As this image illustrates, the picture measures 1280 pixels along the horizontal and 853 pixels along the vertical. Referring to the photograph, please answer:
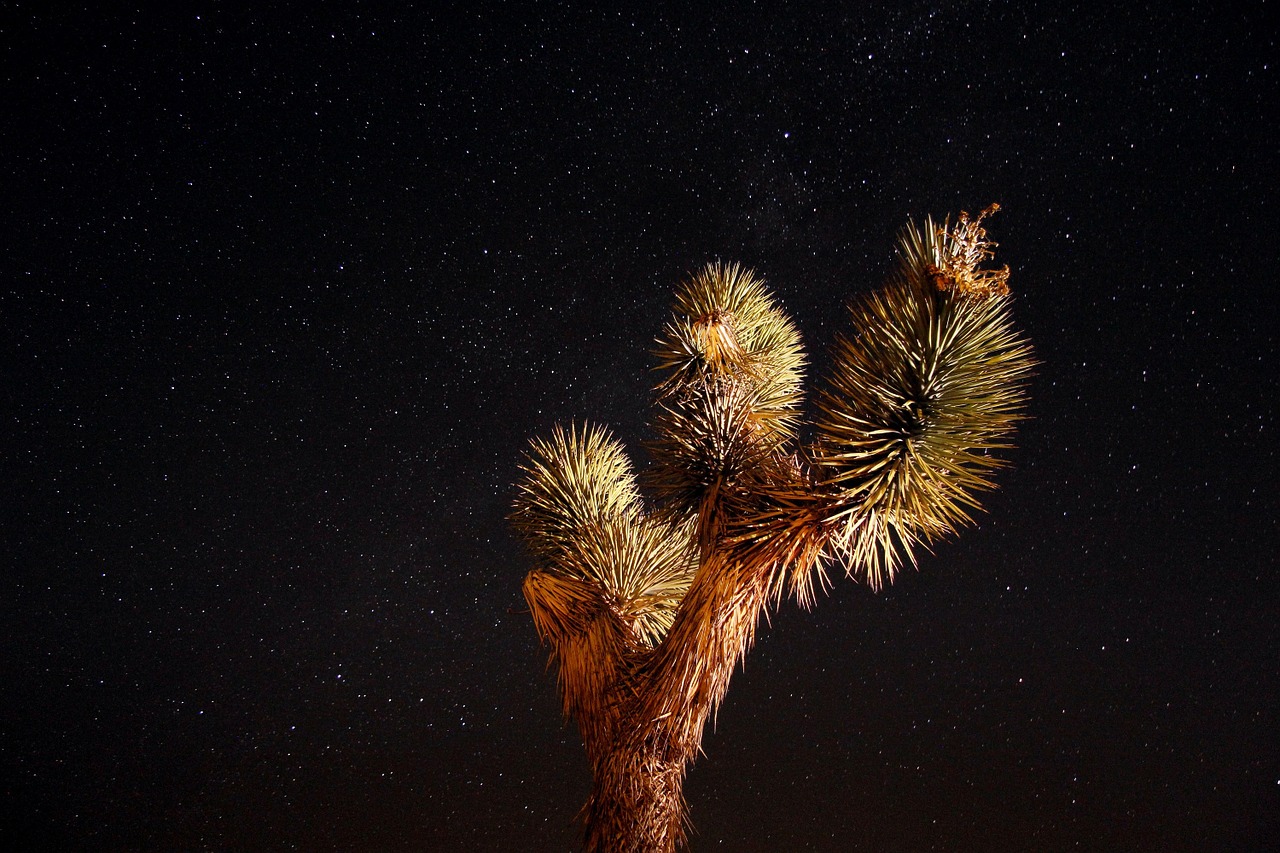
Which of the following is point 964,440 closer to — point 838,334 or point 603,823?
point 838,334

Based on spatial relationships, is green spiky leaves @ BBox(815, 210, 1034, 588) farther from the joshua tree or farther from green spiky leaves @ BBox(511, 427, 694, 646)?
green spiky leaves @ BBox(511, 427, 694, 646)

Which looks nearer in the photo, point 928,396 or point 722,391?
point 928,396

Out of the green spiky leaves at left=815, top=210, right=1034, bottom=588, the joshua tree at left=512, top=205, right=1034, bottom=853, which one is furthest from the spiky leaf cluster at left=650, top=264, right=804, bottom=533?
the green spiky leaves at left=815, top=210, right=1034, bottom=588

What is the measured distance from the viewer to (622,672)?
3.54 meters

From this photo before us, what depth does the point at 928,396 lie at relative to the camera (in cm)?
263

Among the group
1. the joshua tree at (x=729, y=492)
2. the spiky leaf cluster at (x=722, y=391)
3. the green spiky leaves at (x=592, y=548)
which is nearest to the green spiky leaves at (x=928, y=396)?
the joshua tree at (x=729, y=492)

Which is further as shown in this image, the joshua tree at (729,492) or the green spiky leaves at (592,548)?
the green spiky leaves at (592,548)

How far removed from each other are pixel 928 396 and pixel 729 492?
0.91 meters

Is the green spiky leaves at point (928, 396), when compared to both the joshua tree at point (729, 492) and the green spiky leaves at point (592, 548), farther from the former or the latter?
the green spiky leaves at point (592, 548)

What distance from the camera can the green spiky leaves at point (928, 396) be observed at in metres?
2.63

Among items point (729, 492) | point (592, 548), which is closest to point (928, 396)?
point (729, 492)

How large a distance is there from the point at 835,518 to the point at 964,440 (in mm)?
475

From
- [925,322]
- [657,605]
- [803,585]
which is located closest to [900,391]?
[925,322]

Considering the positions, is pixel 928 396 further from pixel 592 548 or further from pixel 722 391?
pixel 592 548
